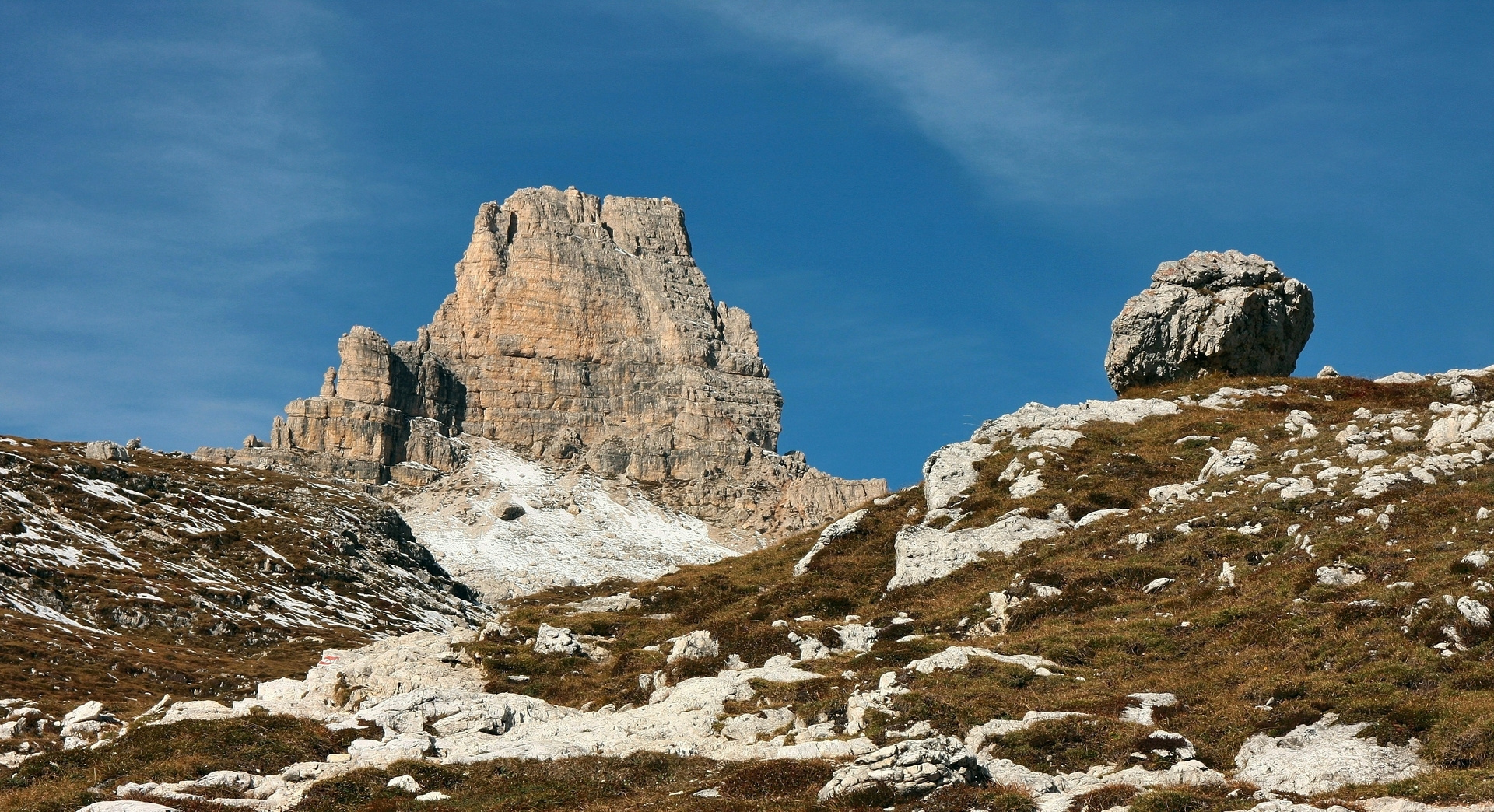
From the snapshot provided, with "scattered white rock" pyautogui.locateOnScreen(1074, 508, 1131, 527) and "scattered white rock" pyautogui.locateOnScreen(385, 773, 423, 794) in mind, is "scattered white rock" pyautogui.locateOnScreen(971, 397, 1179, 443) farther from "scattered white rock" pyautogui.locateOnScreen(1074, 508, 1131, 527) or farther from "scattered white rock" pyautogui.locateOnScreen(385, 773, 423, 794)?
"scattered white rock" pyautogui.locateOnScreen(385, 773, 423, 794)

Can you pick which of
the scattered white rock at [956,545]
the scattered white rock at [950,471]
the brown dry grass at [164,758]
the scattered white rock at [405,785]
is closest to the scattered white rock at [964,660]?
the scattered white rock at [956,545]

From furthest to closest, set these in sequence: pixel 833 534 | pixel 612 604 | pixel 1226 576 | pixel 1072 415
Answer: pixel 1072 415
pixel 612 604
pixel 833 534
pixel 1226 576

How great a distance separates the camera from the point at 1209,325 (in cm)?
7612

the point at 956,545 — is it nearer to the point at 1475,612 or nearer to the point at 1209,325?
the point at 1475,612

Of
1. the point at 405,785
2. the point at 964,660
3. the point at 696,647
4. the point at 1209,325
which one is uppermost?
the point at 1209,325

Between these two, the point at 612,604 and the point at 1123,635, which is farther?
the point at 612,604

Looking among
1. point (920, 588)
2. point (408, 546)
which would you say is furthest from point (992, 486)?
point (408, 546)

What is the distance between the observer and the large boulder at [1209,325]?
251ft

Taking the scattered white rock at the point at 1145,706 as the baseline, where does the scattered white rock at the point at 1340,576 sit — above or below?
above

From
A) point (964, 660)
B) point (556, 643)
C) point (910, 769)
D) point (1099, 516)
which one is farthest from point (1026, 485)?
point (910, 769)

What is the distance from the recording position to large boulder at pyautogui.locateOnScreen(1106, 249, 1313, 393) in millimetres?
76375

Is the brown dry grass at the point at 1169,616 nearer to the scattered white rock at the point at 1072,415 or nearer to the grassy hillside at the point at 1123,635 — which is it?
the grassy hillside at the point at 1123,635

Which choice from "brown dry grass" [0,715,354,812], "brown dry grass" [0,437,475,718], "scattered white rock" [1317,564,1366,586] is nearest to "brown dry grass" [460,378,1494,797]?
"scattered white rock" [1317,564,1366,586]

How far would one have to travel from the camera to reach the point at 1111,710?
2938cm
